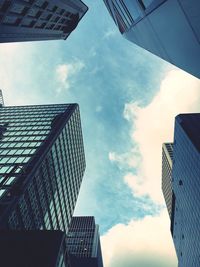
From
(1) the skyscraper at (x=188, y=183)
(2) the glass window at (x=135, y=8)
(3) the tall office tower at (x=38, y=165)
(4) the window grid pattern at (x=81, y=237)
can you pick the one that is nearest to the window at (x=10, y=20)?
(3) the tall office tower at (x=38, y=165)

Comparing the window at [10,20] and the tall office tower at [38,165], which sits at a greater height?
the window at [10,20]

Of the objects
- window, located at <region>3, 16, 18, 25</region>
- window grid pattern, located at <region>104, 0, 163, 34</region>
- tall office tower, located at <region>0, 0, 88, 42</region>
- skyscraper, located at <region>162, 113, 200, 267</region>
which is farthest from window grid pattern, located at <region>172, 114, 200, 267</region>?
window, located at <region>3, 16, 18, 25</region>

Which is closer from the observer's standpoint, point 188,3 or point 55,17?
point 188,3

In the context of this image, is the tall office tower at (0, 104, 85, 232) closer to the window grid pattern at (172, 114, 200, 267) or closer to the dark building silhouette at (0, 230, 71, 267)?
the dark building silhouette at (0, 230, 71, 267)

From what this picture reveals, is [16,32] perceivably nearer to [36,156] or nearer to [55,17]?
[55,17]

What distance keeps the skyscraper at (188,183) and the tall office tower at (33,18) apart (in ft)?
153

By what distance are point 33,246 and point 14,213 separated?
→ 14.3m

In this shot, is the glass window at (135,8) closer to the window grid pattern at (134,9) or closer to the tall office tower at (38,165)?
the window grid pattern at (134,9)

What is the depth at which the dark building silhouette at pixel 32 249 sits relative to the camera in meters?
27.4

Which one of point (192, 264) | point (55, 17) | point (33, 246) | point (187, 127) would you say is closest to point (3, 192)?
point (33, 246)

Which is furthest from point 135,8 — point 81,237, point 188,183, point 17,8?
point 81,237

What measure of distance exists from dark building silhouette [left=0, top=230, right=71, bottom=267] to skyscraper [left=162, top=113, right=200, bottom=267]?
152ft

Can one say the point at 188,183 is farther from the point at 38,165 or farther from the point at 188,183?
the point at 38,165

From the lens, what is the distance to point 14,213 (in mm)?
42375
